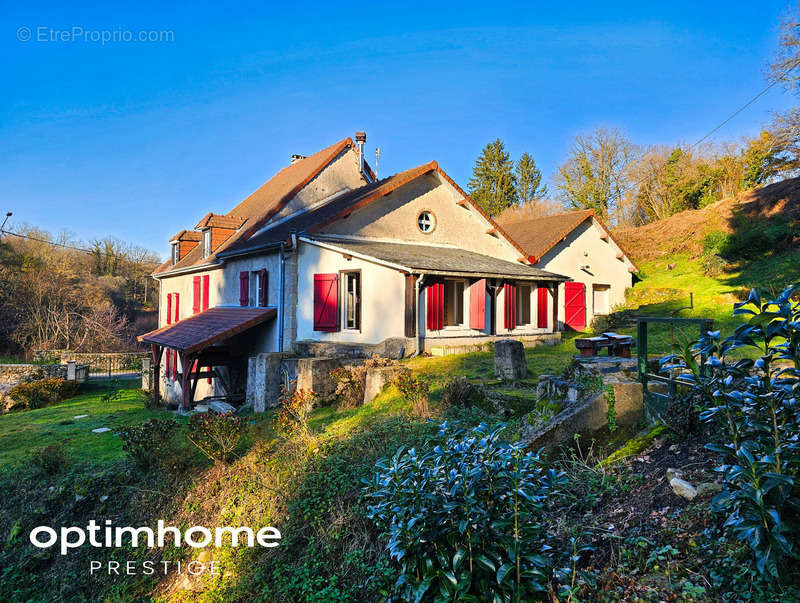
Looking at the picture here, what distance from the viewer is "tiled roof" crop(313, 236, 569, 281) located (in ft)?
41.8

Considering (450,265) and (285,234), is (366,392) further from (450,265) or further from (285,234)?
(285,234)

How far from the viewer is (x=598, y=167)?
34.5m

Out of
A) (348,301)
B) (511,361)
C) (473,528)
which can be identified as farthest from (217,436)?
(348,301)

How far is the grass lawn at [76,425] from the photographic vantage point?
10.2 m

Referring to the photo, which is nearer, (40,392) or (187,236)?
(40,392)

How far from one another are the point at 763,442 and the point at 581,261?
1891 centimetres

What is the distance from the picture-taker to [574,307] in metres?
19.6

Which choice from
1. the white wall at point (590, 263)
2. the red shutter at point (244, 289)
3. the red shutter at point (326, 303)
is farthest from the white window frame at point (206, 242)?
the white wall at point (590, 263)

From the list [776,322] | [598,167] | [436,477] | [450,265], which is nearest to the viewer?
[776,322]

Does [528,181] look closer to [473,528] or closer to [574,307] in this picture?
[574,307]

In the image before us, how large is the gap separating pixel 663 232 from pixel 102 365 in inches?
1273

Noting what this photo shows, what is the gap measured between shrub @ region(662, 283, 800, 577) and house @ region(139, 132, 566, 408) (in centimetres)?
971

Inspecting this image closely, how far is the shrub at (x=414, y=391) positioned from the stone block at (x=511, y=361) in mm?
1382

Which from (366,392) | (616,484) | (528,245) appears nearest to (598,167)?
(528,245)
